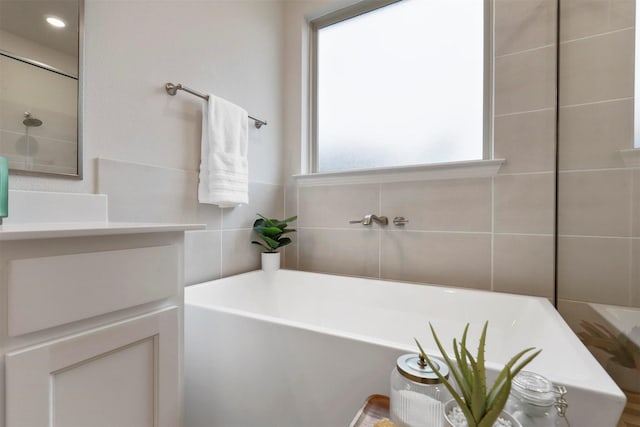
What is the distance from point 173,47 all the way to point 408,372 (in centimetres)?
157

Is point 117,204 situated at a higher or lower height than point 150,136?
lower

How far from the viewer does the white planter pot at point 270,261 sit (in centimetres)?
174

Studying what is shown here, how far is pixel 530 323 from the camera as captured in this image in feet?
3.68

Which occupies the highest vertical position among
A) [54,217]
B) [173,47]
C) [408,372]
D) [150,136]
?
[173,47]

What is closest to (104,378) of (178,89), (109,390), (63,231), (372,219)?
(109,390)

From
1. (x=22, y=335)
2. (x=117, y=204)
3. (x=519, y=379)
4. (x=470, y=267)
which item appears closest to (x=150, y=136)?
(x=117, y=204)

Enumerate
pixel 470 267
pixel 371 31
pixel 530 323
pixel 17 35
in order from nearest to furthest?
pixel 17 35, pixel 530 323, pixel 470 267, pixel 371 31

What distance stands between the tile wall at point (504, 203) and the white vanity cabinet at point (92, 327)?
1.22 m

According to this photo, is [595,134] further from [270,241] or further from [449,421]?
[270,241]

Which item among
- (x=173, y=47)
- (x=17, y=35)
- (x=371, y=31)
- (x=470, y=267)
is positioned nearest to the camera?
(x=17, y=35)

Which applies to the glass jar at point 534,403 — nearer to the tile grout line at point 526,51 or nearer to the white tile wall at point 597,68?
the white tile wall at point 597,68

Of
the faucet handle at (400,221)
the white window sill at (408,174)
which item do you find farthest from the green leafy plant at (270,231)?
the faucet handle at (400,221)

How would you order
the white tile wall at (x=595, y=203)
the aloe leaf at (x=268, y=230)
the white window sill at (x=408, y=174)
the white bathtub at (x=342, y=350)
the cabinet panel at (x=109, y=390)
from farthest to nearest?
1. the aloe leaf at (x=268, y=230)
2. the white window sill at (x=408, y=174)
3. the white tile wall at (x=595, y=203)
4. the white bathtub at (x=342, y=350)
5. the cabinet panel at (x=109, y=390)

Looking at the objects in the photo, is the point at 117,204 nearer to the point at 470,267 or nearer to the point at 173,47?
the point at 173,47
